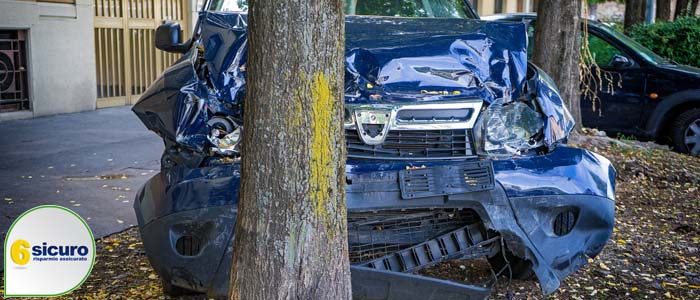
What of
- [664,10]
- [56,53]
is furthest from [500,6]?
[56,53]

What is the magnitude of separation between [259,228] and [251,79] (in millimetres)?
576

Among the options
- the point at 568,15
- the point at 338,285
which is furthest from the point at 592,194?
the point at 568,15

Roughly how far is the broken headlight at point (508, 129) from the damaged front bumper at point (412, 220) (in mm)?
117

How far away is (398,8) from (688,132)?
220 inches

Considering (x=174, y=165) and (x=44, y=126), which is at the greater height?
(x=174, y=165)

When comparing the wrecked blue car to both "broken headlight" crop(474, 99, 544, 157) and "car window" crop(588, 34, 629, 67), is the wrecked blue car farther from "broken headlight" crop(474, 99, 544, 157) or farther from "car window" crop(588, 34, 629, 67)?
"car window" crop(588, 34, 629, 67)

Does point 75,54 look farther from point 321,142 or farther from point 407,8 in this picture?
point 321,142

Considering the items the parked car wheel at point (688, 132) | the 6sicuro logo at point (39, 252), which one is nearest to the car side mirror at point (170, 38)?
the 6sicuro logo at point (39, 252)

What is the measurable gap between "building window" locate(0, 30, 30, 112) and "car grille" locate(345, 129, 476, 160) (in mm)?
8340

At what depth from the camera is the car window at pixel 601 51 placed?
10511 mm

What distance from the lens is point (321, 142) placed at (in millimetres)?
3191

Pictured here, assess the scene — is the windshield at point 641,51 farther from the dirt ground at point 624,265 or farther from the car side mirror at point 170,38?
the car side mirror at point 170,38

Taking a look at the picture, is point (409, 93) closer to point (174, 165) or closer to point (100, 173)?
point (174, 165)

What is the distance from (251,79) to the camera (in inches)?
127
